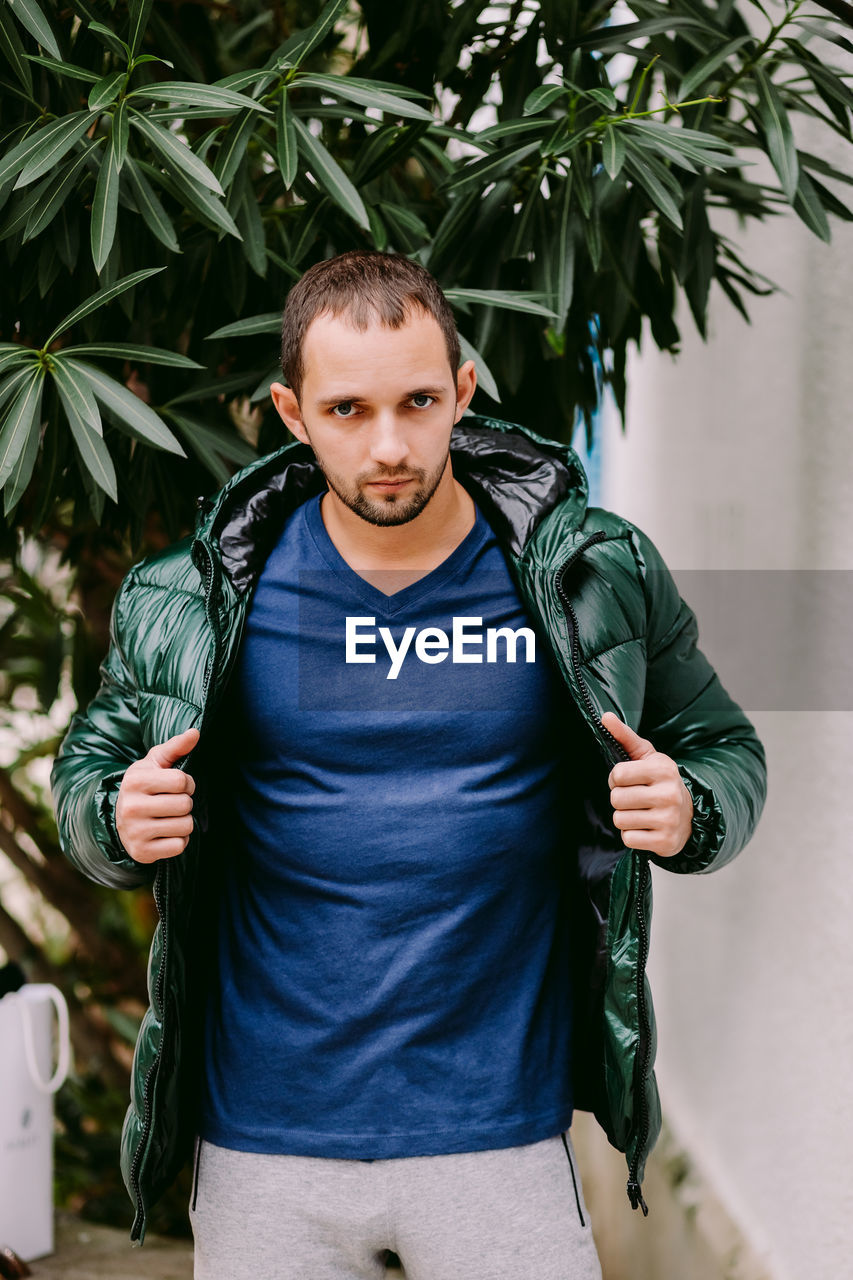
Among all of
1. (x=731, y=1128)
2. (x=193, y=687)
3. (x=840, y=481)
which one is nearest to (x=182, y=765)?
(x=193, y=687)

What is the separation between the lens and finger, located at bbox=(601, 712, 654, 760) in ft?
4.26

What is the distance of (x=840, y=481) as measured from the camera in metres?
1.82

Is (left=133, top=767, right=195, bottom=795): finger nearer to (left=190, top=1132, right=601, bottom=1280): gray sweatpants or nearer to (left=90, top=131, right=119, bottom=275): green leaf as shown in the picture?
(left=190, top=1132, right=601, bottom=1280): gray sweatpants

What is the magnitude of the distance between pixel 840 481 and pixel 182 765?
1.06 metres

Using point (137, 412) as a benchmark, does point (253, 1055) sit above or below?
below

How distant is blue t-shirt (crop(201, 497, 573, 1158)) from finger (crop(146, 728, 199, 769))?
0.16m

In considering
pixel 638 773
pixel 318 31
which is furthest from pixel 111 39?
pixel 638 773

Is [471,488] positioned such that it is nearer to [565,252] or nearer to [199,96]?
[565,252]

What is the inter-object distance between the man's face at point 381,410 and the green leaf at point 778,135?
0.56 metres

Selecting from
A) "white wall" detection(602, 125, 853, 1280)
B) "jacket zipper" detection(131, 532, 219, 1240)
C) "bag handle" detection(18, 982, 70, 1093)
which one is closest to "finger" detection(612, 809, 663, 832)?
"jacket zipper" detection(131, 532, 219, 1240)

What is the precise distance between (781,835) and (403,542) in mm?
956

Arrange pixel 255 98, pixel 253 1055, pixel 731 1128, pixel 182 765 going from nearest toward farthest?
1. pixel 182 765
2. pixel 253 1055
3. pixel 255 98
4. pixel 731 1128

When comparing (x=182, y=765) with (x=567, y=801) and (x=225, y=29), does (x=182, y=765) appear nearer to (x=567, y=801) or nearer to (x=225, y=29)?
(x=567, y=801)

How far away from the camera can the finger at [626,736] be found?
1.30 m
